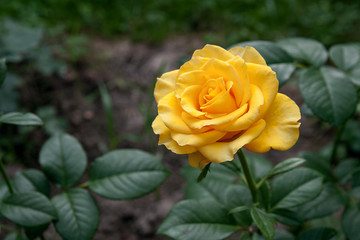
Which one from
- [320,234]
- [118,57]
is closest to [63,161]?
[320,234]

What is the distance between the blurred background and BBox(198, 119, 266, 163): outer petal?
113cm

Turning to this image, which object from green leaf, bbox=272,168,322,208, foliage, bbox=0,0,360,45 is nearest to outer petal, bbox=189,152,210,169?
green leaf, bbox=272,168,322,208

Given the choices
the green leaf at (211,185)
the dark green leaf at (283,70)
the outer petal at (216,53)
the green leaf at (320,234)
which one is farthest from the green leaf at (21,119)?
the green leaf at (320,234)

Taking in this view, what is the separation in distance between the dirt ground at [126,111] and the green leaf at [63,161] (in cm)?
68

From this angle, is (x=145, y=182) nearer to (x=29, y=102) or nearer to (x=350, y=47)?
(x=350, y=47)

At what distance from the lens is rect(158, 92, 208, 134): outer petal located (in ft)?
2.25

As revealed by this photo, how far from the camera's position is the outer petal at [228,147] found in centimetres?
65

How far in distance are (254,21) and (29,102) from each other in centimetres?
178

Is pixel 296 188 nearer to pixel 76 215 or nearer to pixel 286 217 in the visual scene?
pixel 286 217

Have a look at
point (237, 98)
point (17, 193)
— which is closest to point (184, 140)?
point (237, 98)

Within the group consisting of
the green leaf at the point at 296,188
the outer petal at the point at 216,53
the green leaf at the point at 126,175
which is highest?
the outer petal at the point at 216,53

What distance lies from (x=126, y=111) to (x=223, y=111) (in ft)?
5.16

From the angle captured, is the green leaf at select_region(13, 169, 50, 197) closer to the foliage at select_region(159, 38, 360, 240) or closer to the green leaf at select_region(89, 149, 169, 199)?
the green leaf at select_region(89, 149, 169, 199)

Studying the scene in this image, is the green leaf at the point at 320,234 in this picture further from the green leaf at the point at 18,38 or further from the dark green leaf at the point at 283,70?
the green leaf at the point at 18,38
